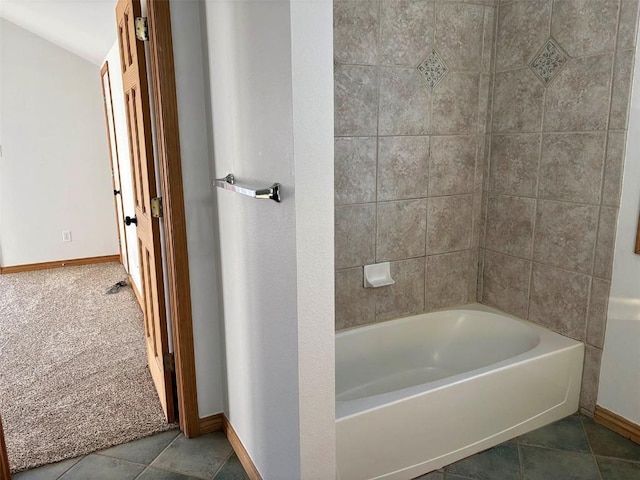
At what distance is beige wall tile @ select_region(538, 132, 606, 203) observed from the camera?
2.09 metres

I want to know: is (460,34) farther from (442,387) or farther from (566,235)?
(442,387)

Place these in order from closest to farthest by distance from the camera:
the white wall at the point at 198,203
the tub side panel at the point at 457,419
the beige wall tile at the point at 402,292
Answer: the tub side panel at the point at 457,419 < the white wall at the point at 198,203 < the beige wall tile at the point at 402,292

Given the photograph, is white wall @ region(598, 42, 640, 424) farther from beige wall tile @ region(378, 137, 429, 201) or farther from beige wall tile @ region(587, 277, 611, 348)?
beige wall tile @ region(378, 137, 429, 201)

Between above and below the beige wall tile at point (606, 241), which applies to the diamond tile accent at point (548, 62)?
above

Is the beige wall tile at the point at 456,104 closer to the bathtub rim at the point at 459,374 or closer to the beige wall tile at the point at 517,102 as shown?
the beige wall tile at the point at 517,102

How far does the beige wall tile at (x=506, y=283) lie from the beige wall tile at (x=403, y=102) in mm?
799

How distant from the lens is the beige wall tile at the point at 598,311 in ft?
6.97

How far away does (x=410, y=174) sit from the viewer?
7.95 feet

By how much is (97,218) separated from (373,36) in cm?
395

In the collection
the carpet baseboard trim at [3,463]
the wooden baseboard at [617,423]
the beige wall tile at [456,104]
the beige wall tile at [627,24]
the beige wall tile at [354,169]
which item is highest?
the beige wall tile at [627,24]

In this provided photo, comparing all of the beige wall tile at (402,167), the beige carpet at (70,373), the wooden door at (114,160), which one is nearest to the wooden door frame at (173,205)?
the beige carpet at (70,373)

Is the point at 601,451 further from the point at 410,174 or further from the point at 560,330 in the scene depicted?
the point at 410,174

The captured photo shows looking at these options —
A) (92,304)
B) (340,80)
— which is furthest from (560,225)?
(92,304)

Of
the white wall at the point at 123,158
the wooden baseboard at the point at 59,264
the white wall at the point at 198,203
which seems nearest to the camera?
the white wall at the point at 198,203
